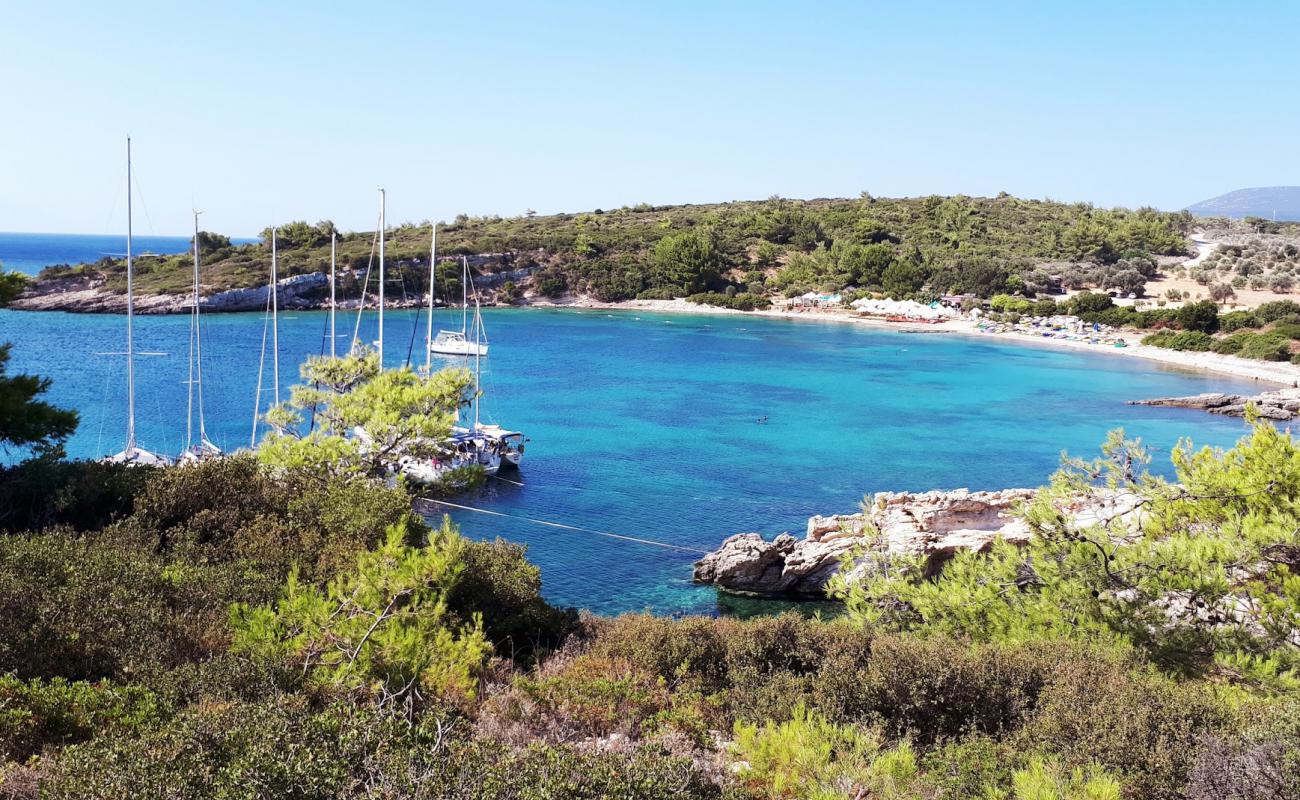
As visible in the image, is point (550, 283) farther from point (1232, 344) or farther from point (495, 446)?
point (495, 446)

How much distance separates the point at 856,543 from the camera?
18328 mm

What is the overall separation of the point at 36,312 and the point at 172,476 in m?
66.3

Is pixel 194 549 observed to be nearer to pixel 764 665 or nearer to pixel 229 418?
pixel 764 665

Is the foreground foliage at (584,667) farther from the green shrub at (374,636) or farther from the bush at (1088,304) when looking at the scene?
the bush at (1088,304)

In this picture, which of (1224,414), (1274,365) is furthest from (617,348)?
(1274,365)

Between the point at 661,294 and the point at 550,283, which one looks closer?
the point at 550,283

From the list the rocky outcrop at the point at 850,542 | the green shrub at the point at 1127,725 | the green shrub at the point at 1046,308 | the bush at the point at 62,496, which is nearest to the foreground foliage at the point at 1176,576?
the green shrub at the point at 1127,725

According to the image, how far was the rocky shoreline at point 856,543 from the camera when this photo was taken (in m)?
18.5

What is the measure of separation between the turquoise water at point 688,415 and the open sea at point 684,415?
0.38 feet

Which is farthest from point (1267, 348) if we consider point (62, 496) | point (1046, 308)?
point (62, 496)

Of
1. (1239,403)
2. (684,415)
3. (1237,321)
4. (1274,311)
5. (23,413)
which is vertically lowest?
(684,415)

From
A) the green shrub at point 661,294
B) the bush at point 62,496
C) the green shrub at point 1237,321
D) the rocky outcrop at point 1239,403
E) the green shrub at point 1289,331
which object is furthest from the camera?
the green shrub at point 661,294

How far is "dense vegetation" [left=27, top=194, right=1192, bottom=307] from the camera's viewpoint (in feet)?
258

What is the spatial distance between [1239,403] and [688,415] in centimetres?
2652
